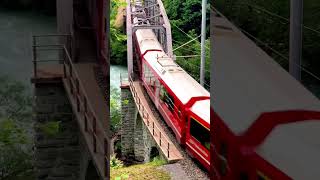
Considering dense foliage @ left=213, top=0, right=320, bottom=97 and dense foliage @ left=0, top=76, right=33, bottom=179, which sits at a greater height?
dense foliage @ left=213, top=0, right=320, bottom=97

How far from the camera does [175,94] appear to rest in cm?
339

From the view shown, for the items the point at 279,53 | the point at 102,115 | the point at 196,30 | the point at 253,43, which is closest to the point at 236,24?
the point at 253,43

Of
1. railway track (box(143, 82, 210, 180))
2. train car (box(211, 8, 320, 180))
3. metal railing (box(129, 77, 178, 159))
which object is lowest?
railway track (box(143, 82, 210, 180))

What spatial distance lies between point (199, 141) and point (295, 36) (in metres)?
1.31

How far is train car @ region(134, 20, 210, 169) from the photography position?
110 inches

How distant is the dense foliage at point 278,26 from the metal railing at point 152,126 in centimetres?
119

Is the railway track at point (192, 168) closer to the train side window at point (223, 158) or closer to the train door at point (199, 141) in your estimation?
the train door at point (199, 141)

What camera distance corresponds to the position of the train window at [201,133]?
2.56 meters

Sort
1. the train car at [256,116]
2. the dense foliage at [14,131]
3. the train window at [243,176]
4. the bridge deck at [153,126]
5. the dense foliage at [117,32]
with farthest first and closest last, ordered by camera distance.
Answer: the dense foliage at [117,32], the bridge deck at [153,126], the dense foliage at [14,131], the train window at [243,176], the train car at [256,116]

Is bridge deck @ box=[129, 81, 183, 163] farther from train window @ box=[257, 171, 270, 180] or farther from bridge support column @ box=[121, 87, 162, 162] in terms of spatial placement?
train window @ box=[257, 171, 270, 180]

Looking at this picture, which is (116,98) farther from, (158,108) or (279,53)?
(279,53)

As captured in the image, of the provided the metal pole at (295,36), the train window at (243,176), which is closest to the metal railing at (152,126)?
the train window at (243,176)

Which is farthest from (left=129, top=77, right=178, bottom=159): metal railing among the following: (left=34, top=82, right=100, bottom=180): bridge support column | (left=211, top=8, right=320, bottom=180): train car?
(left=211, top=8, right=320, bottom=180): train car

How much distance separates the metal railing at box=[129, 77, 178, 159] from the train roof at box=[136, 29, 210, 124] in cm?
25
